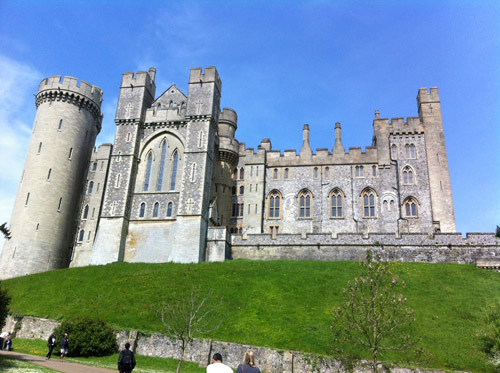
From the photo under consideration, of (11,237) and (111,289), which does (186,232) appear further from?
(11,237)

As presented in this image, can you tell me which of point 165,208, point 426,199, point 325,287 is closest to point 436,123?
point 426,199

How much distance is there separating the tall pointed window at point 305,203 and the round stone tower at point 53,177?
23.4m

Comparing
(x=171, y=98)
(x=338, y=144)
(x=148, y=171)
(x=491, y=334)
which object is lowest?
(x=491, y=334)

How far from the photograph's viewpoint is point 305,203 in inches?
1870

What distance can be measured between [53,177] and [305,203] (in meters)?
26.5

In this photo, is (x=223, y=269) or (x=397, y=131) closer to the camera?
(x=223, y=269)

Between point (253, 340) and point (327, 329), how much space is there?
401 centimetres

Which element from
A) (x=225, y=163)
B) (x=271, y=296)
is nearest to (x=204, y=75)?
(x=225, y=163)

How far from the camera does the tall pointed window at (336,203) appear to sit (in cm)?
4634

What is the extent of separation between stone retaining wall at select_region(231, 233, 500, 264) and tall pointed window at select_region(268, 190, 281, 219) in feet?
23.3

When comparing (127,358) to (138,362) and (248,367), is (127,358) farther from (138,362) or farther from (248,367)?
(138,362)

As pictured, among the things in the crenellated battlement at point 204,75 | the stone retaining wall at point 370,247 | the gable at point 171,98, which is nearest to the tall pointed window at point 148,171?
the gable at point 171,98

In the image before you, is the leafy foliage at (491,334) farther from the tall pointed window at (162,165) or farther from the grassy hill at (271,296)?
the tall pointed window at (162,165)

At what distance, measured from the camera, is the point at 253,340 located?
22.7 meters
